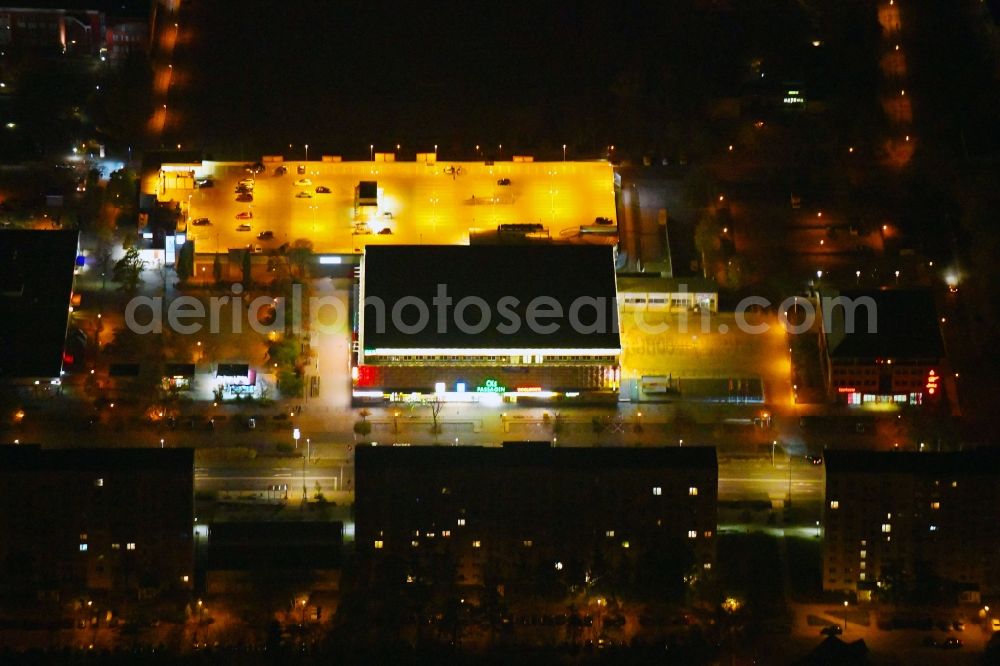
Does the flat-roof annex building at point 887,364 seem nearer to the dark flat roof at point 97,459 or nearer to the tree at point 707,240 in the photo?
the tree at point 707,240

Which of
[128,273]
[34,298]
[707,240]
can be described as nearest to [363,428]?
[128,273]

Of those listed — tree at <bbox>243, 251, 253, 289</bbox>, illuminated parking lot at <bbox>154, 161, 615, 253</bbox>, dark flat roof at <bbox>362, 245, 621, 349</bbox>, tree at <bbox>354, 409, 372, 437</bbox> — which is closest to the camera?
tree at <bbox>354, 409, 372, 437</bbox>

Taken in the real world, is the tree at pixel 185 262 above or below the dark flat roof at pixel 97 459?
above

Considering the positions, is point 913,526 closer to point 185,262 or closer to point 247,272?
point 247,272

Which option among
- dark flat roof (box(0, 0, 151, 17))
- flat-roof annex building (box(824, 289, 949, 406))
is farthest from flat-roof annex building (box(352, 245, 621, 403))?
dark flat roof (box(0, 0, 151, 17))

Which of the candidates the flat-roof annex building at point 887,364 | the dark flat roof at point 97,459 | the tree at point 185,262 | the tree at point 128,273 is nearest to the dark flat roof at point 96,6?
the tree at point 185,262

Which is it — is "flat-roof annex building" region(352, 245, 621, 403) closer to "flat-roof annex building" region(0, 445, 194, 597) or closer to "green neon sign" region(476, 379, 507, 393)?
"green neon sign" region(476, 379, 507, 393)
